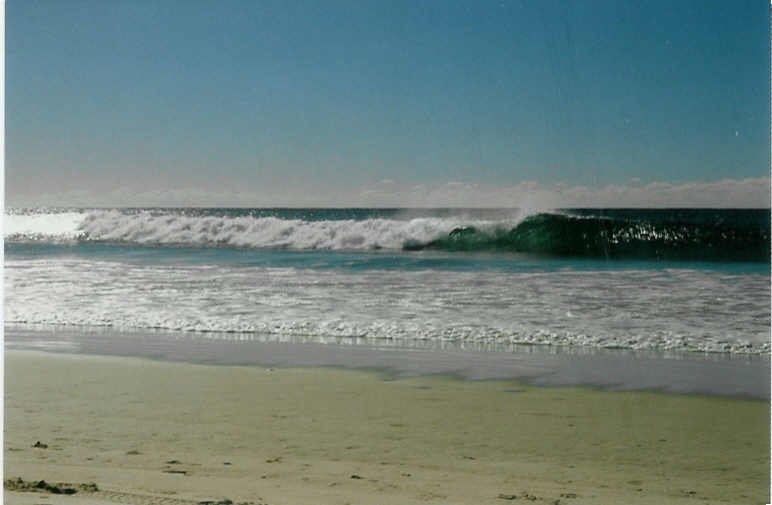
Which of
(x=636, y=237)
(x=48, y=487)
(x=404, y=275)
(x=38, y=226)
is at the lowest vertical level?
(x=48, y=487)

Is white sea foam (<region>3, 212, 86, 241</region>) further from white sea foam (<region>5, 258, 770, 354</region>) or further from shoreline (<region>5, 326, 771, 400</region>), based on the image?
shoreline (<region>5, 326, 771, 400</region>)

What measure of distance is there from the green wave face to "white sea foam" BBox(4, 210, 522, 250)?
48 centimetres

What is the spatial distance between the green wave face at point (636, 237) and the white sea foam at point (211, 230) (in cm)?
48

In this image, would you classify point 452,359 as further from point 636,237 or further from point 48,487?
point 48,487

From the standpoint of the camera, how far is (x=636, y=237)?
3.28 meters

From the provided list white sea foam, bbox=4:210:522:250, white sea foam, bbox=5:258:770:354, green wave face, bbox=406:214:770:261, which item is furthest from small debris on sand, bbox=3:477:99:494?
green wave face, bbox=406:214:770:261

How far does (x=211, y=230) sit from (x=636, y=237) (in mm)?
1749

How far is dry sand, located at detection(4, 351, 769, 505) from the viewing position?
258 cm

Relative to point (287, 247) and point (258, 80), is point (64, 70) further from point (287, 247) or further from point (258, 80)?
point (287, 247)

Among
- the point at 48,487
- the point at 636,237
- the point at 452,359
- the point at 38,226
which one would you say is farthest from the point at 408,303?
the point at 38,226

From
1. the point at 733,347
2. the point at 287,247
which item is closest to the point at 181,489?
the point at 287,247

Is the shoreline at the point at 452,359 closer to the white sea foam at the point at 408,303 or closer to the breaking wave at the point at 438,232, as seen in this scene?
the white sea foam at the point at 408,303

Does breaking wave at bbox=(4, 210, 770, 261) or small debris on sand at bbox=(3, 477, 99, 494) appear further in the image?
breaking wave at bbox=(4, 210, 770, 261)

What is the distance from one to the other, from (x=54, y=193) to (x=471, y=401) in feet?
6.59
